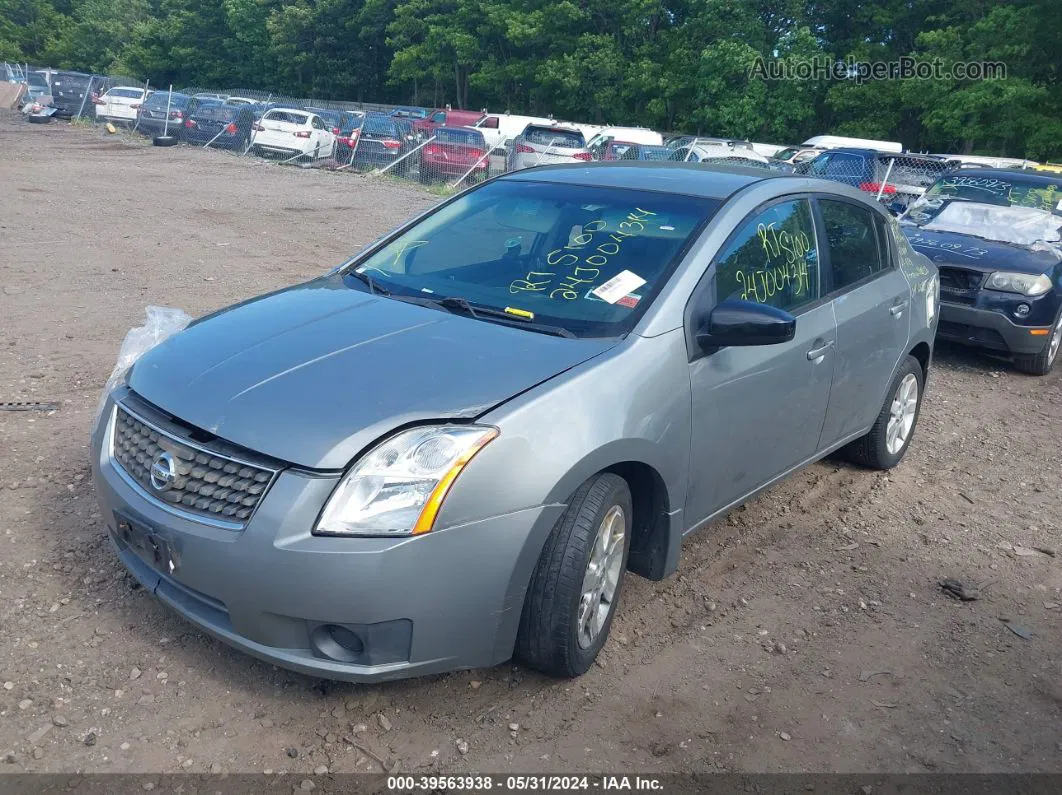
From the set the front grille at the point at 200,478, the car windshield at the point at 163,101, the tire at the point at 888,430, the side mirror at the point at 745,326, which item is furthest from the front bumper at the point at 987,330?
the car windshield at the point at 163,101

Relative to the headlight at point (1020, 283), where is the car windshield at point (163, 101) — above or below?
above

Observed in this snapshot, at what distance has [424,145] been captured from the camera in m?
21.6

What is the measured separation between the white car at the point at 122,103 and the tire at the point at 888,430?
1206 inches

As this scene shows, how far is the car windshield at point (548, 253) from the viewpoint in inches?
144

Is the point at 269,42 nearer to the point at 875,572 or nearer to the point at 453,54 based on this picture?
the point at 453,54

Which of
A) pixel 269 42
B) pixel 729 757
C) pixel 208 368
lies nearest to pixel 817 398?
pixel 729 757

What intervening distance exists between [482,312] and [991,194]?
772cm

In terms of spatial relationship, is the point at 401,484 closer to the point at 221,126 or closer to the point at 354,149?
the point at 354,149

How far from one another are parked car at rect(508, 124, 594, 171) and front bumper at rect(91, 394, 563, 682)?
2007 centimetres

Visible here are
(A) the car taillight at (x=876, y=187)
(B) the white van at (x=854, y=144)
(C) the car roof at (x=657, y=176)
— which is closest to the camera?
(C) the car roof at (x=657, y=176)

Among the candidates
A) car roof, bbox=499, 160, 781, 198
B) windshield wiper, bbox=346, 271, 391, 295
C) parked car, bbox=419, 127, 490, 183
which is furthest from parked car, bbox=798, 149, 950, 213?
windshield wiper, bbox=346, 271, 391, 295

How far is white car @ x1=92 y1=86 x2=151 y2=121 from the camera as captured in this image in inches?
1222

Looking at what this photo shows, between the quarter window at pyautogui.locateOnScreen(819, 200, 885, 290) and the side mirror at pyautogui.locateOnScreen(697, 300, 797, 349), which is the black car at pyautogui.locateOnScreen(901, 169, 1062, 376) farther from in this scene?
the side mirror at pyautogui.locateOnScreen(697, 300, 797, 349)

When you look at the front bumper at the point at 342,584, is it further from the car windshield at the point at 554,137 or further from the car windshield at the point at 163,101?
the car windshield at the point at 163,101
